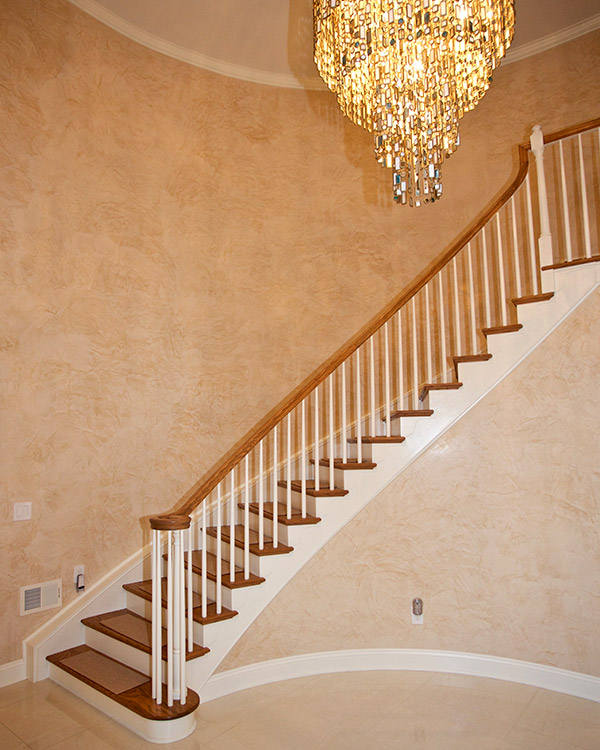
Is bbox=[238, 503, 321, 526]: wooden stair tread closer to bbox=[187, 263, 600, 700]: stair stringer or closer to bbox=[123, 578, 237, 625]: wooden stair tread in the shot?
bbox=[187, 263, 600, 700]: stair stringer

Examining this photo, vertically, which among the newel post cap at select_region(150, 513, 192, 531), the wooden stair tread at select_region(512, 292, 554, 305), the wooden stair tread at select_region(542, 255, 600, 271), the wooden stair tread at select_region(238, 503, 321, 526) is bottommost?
the wooden stair tread at select_region(238, 503, 321, 526)

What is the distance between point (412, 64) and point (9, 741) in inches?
169

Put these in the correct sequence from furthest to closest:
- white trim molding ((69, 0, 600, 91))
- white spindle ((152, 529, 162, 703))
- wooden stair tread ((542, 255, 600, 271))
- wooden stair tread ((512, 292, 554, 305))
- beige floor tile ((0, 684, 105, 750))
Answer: white trim molding ((69, 0, 600, 91)) → wooden stair tread ((512, 292, 554, 305)) → wooden stair tread ((542, 255, 600, 271)) → white spindle ((152, 529, 162, 703)) → beige floor tile ((0, 684, 105, 750))

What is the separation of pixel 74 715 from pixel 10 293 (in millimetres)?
2769

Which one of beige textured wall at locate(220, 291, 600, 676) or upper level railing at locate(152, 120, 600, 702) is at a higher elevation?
upper level railing at locate(152, 120, 600, 702)

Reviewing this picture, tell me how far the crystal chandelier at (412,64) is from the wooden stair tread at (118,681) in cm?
320

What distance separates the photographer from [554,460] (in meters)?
→ 3.82

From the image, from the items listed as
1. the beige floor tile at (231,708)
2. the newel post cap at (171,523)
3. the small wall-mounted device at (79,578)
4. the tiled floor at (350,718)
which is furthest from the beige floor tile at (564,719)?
the small wall-mounted device at (79,578)

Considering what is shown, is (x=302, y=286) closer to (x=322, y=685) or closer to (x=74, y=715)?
(x=322, y=685)

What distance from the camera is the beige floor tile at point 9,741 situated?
3.00 meters

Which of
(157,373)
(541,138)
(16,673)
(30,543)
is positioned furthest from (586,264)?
(16,673)

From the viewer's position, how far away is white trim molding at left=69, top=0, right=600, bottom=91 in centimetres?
456

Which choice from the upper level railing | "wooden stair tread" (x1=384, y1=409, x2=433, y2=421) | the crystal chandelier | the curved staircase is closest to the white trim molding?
the upper level railing

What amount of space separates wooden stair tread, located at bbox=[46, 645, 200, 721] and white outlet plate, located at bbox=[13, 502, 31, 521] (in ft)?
3.20
